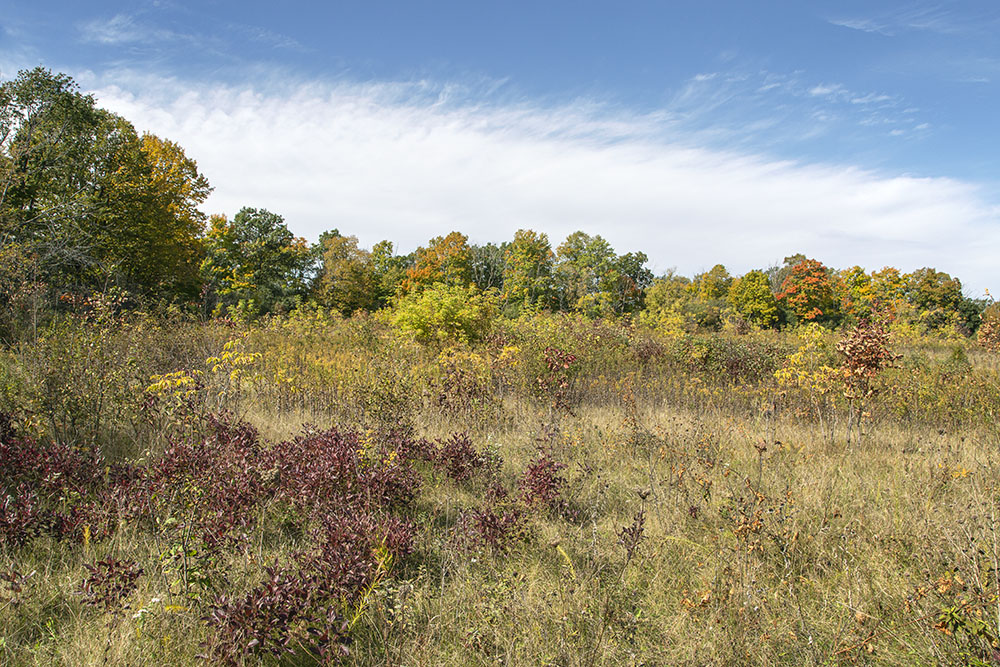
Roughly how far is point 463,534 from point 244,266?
28.1m

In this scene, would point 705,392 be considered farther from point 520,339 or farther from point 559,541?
point 559,541

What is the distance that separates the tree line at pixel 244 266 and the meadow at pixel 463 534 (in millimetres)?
2277

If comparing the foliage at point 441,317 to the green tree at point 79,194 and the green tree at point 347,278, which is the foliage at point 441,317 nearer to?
the green tree at point 79,194

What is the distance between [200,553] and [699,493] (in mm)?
3419

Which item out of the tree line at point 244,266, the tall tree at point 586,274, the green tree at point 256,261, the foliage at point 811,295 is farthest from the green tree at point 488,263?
the foliage at point 811,295

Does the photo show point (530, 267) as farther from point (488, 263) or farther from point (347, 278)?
point (347, 278)

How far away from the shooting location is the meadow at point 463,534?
2283 mm

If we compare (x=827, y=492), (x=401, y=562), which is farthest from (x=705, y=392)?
(x=401, y=562)

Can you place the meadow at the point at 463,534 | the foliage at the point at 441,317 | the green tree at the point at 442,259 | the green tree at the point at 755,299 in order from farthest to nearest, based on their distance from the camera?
the green tree at the point at 442,259 → the green tree at the point at 755,299 → the foliage at the point at 441,317 → the meadow at the point at 463,534

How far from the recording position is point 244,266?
89.8 feet

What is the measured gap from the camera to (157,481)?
128 inches

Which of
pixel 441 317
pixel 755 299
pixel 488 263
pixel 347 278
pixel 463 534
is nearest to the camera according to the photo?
pixel 463 534

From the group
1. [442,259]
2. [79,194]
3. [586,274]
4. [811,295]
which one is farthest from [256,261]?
[811,295]

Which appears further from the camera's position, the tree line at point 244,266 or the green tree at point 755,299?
the green tree at point 755,299
